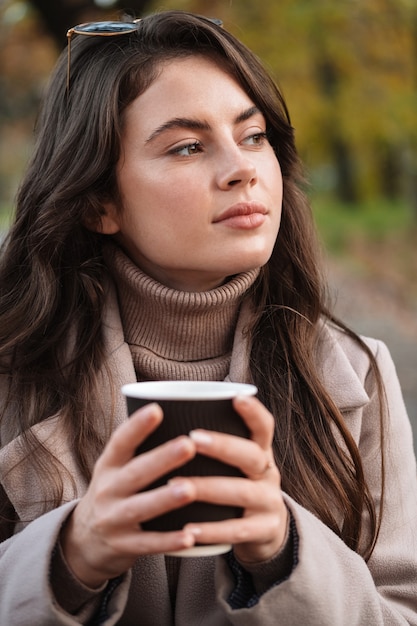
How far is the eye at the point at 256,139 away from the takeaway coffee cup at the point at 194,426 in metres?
1.14

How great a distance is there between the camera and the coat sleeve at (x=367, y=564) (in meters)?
1.93

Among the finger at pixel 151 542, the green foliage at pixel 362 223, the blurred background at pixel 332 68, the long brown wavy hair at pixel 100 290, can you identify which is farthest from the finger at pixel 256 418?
the green foliage at pixel 362 223

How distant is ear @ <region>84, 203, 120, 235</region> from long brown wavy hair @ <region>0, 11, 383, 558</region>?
0.01m

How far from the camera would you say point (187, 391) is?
176cm

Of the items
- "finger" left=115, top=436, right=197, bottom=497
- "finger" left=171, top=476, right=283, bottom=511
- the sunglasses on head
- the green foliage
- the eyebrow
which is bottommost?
the green foliage

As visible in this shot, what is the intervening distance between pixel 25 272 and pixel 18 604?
4.15 ft

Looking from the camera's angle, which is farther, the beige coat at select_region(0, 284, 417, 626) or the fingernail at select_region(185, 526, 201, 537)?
the beige coat at select_region(0, 284, 417, 626)

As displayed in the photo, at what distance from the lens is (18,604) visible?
201cm

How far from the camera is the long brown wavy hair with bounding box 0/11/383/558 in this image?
259 centimetres

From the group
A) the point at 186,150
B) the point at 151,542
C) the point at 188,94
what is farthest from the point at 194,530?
the point at 188,94

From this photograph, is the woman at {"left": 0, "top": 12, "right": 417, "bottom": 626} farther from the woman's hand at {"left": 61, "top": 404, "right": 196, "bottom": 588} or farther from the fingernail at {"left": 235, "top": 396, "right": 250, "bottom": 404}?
the fingernail at {"left": 235, "top": 396, "right": 250, "bottom": 404}

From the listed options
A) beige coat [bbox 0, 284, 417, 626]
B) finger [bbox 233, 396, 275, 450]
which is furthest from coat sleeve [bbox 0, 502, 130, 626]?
finger [bbox 233, 396, 275, 450]

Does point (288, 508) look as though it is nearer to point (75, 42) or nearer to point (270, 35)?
point (75, 42)

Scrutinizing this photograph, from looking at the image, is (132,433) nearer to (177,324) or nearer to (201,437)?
(201,437)
